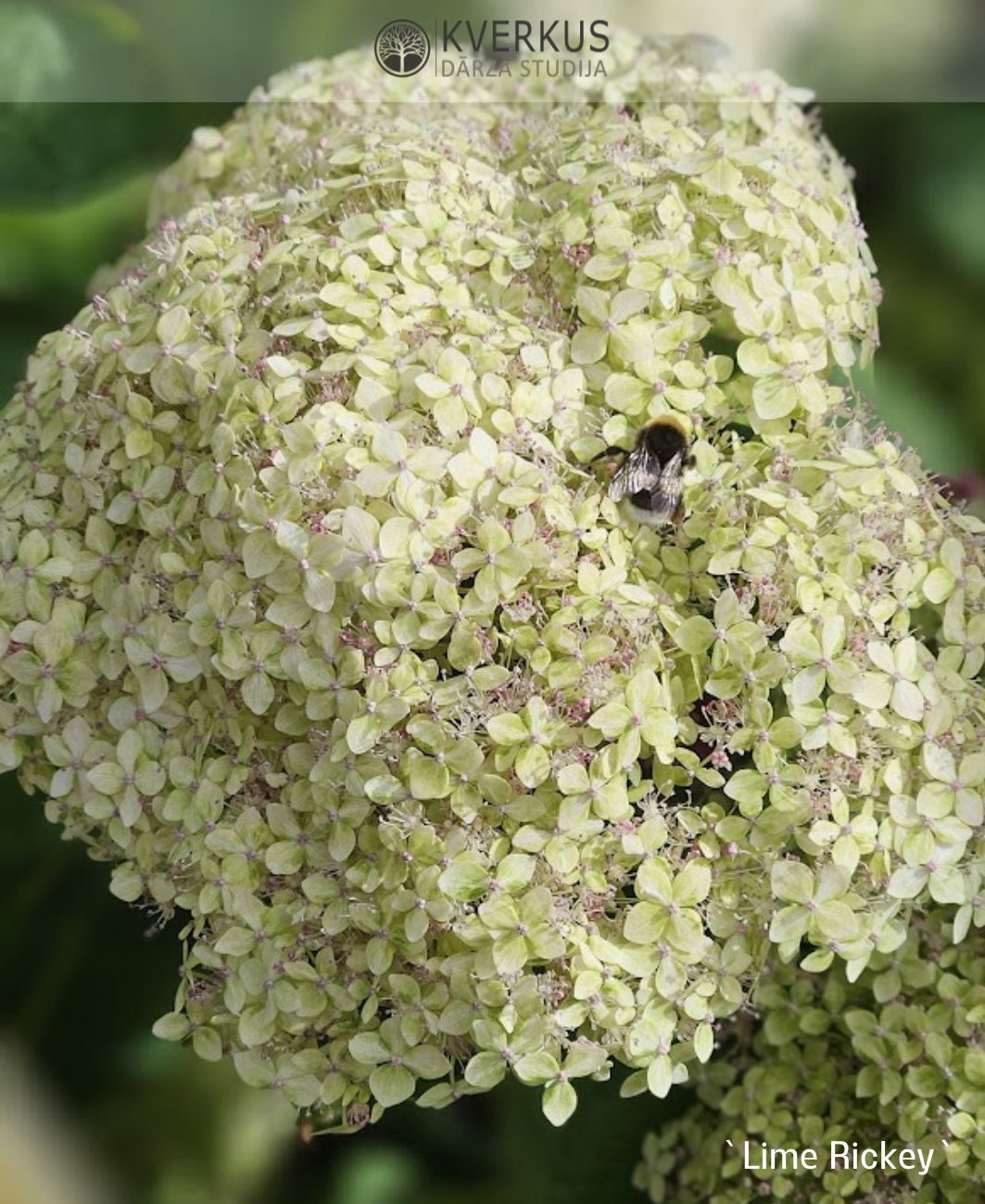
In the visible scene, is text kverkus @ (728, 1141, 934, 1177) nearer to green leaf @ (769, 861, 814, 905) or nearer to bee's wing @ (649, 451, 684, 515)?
green leaf @ (769, 861, 814, 905)

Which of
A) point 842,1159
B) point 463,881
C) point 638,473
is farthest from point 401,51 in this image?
point 842,1159

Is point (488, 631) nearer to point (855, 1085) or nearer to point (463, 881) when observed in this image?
point (463, 881)

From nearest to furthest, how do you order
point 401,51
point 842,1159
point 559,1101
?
point 559,1101 → point 842,1159 → point 401,51

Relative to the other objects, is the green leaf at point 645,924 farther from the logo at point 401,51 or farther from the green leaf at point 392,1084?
the logo at point 401,51

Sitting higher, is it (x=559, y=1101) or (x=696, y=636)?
(x=696, y=636)

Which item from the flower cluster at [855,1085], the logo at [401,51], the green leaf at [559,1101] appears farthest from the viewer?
the logo at [401,51]

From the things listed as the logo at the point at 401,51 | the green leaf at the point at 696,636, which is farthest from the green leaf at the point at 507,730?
the logo at the point at 401,51

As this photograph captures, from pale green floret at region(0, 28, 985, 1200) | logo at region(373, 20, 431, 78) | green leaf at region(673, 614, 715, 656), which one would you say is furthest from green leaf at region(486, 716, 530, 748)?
logo at region(373, 20, 431, 78)
